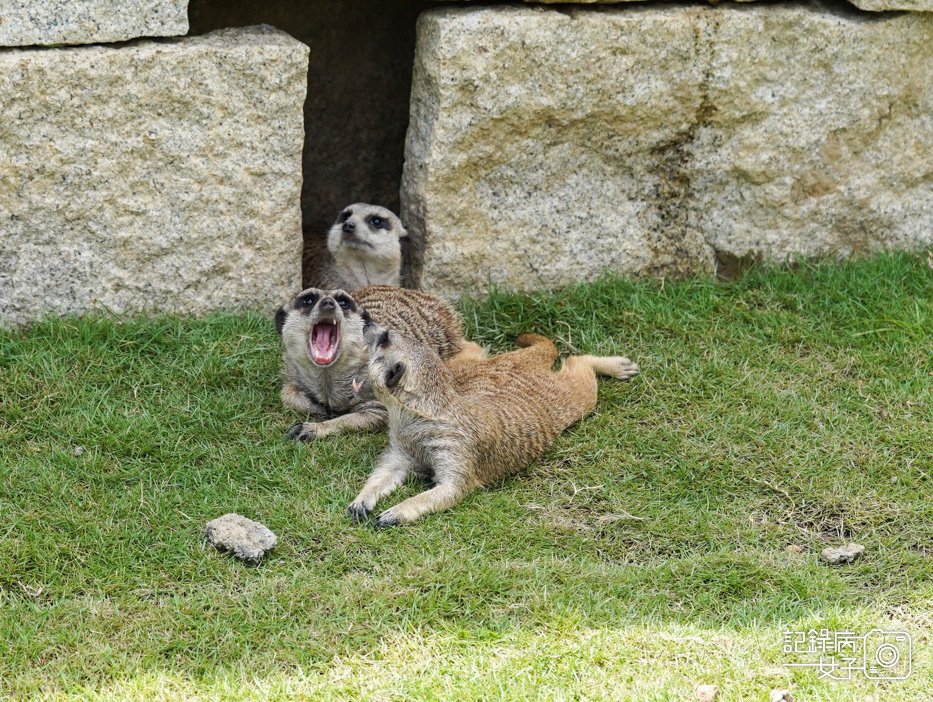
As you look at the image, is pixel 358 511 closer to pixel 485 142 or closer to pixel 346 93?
pixel 485 142

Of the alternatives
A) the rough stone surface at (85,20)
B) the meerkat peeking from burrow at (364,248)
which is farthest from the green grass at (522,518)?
the rough stone surface at (85,20)

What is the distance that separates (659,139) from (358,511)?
2327 millimetres

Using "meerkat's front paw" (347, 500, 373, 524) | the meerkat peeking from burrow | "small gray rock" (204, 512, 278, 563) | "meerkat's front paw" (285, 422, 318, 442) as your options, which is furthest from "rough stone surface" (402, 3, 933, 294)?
"small gray rock" (204, 512, 278, 563)

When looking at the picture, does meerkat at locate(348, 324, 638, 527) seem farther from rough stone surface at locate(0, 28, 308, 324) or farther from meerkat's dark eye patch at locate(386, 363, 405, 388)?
rough stone surface at locate(0, 28, 308, 324)

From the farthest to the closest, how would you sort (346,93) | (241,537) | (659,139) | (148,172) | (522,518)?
(346,93) → (659,139) → (148,172) → (522,518) → (241,537)

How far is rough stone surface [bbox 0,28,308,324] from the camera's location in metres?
4.73

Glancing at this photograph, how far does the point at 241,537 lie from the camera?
3918mm

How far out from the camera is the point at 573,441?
15.4ft

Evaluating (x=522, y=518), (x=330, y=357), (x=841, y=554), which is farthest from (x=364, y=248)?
(x=841, y=554)

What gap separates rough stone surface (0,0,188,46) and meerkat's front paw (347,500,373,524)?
2.04 metres

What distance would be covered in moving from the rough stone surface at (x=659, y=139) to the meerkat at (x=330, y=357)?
2.16 feet

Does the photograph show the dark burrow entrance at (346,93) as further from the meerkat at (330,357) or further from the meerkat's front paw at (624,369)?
the meerkat's front paw at (624,369)

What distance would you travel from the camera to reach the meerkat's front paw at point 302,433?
15.3 feet

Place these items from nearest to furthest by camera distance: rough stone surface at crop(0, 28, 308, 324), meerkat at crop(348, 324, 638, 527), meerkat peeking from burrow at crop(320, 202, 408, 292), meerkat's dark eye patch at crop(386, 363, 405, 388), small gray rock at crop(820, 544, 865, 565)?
small gray rock at crop(820, 544, 865, 565) < meerkat at crop(348, 324, 638, 527) < meerkat's dark eye patch at crop(386, 363, 405, 388) < rough stone surface at crop(0, 28, 308, 324) < meerkat peeking from burrow at crop(320, 202, 408, 292)
